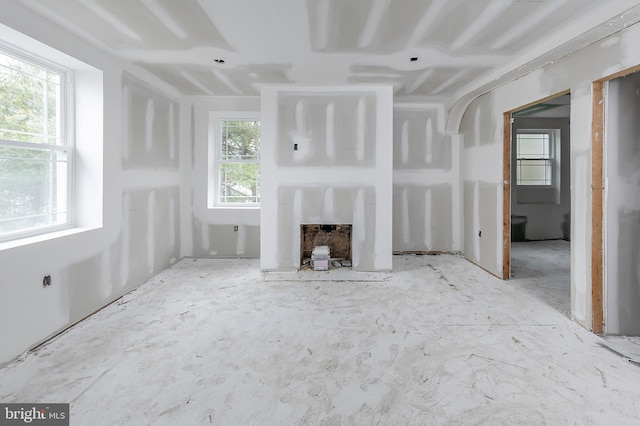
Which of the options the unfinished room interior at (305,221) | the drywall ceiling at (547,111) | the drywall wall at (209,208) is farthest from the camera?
the drywall ceiling at (547,111)

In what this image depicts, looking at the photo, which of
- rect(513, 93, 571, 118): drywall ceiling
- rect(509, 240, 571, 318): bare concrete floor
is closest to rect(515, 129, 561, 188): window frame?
rect(513, 93, 571, 118): drywall ceiling

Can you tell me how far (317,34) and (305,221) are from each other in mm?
2455

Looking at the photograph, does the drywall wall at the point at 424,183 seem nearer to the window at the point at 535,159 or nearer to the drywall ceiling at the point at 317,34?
the drywall ceiling at the point at 317,34

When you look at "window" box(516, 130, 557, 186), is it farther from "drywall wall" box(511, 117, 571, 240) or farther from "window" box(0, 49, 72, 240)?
"window" box(0, 49, 72, 240)

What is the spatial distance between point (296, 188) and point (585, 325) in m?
3.48

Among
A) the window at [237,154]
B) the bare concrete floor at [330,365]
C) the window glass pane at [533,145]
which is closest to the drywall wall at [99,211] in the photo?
the bare concrete floor at [330,365]

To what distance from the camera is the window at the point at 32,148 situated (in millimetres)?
2469

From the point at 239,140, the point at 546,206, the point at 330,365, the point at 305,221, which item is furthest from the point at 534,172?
the point at 330,365

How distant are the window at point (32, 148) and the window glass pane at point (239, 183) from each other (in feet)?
8.10

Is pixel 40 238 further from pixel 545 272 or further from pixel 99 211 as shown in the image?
pixel 545 272

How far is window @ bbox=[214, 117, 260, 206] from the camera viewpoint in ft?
17.6

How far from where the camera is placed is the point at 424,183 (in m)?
5.57

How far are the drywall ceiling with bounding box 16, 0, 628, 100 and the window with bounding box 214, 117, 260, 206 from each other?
1317mm

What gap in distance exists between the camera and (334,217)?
458 cm
